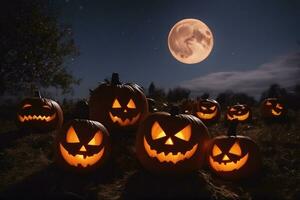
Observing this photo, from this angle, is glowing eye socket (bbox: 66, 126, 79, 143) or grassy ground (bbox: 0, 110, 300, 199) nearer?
grassy ground (bbox: 0, 110, 300, 199)

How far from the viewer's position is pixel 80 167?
6.22 m

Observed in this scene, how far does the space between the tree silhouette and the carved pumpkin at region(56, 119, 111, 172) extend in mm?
12104

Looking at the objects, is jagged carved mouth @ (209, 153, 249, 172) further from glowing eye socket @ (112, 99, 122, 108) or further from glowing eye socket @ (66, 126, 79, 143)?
glowing eye socket @ (112, 99, 122, 108)

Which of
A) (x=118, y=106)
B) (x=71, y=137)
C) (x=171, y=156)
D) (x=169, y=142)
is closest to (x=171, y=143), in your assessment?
(x=169, y=142)

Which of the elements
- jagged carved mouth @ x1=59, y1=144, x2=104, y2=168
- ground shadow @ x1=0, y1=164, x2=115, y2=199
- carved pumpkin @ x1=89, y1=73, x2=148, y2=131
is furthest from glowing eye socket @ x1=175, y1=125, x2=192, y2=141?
carved pumpkin @ x1=89, y1=73, x2=148, y2=131

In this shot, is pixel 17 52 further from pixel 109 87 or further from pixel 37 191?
pixel 37 191

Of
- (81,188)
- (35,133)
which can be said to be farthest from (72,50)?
(81,188)

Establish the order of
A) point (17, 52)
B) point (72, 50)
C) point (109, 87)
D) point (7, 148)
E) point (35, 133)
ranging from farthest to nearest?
point (72, 50) → point (17, 52) → point (35, 133) → point (109, 87) → point (7, 148)

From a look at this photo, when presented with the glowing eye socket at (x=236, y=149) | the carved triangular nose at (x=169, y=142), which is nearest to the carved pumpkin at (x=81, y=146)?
the carved triangular nose at (x=169, y=142)

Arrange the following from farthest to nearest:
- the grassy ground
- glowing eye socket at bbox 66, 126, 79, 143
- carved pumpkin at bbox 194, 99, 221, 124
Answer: carved pumpkin at bbox 194, 99, 221, 124 < glowing eye socket at bbox 66, 126, 79, 143 < the grassy ground

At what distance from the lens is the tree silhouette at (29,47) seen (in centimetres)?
1688

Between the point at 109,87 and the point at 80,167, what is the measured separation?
2.58m

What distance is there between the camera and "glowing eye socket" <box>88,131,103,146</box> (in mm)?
6336

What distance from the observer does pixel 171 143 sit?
6012 millimetres
